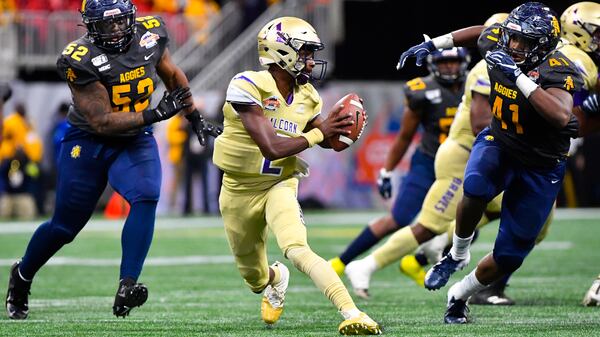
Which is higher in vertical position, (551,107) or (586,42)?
(551,107)

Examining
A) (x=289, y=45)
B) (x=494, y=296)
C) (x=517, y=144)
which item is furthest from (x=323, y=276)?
(x=494, y=296)

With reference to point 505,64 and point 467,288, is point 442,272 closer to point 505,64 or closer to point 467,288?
point 467,288

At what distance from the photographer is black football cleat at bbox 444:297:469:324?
6398 mm

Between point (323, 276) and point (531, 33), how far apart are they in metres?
1.61

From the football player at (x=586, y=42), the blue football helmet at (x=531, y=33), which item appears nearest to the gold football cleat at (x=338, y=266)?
the football player at (x=586, y=42)

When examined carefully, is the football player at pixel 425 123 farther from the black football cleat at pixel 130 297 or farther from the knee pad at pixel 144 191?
the black football cleat at pixel 130 297

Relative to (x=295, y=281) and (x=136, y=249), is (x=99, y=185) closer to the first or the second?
(x=136, y=249)

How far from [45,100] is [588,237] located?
8.39 metres

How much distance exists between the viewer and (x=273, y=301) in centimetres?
649

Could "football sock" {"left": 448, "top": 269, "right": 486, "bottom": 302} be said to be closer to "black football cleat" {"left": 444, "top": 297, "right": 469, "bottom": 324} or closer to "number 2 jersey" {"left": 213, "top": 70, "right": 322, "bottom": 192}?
"black football cleat" {"left": 444, "top": 297, "right": 469, "bottom": 324}

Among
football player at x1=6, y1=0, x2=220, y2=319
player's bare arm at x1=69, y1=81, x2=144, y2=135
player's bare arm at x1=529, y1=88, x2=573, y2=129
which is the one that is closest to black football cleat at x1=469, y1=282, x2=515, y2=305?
player's bare arm at x1=529, y1=88, x2=573, y2=129

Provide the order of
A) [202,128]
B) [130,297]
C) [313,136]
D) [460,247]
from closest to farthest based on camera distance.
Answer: [313,136] → [130,297] → [460,247] → [202,128]

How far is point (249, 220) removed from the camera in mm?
6223

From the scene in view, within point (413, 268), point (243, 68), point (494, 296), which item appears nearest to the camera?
point (494, 296)
